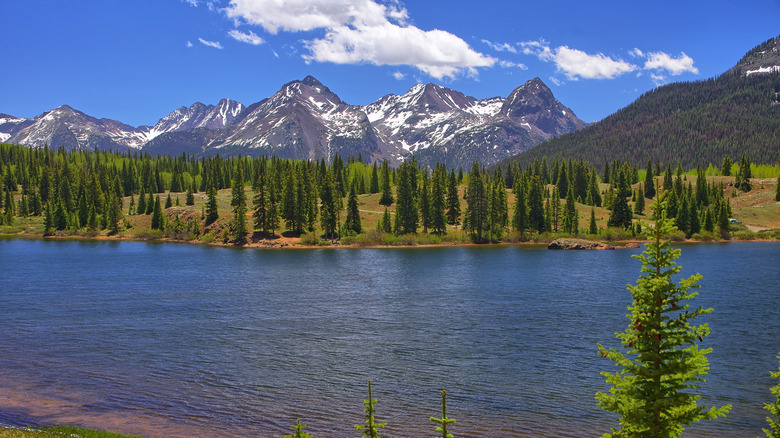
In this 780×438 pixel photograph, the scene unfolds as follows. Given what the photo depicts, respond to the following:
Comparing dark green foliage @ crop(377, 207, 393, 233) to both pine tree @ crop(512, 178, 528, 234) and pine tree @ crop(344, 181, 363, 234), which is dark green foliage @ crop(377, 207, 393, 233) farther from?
pine tree @ crop(512, 178, 528, 234)

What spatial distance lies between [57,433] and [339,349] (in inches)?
862

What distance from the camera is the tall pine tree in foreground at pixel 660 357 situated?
16.8 m

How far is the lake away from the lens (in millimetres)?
30875

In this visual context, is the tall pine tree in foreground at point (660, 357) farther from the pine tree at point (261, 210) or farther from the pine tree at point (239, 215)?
the pine tree at point (239, 215)

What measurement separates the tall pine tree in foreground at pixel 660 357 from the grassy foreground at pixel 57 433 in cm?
2241

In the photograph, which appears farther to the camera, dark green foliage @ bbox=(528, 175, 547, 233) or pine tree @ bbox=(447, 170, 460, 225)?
pine tree @ bbox=(447, 170, 460, 225)

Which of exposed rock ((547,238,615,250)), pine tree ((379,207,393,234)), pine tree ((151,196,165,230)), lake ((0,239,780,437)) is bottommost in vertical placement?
lake ((0,239,780,437))

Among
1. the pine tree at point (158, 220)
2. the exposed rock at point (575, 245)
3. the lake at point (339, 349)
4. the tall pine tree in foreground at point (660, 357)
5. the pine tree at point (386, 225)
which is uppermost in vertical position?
the pine tree at point (158, 220)

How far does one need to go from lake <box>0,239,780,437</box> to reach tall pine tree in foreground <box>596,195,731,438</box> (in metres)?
11.7

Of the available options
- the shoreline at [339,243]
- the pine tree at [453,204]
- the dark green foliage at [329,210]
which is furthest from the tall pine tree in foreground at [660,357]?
the pine tree at [453,204]

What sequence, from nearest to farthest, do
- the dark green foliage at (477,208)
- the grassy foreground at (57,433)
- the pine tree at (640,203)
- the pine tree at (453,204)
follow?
the grassy foreground at (57,433) < the dark green foliage at (477,208) < the pine tree at (453,204) < the pine tree at (640,203)

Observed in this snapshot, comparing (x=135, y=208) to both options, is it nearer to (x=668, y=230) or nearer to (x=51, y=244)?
(x=51, y=244)

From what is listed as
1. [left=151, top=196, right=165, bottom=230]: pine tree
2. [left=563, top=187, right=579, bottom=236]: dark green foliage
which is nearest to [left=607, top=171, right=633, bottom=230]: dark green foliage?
[left=563, top=187, right=579, bottom=236]: dark green foliage

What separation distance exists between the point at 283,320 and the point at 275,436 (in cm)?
2761
